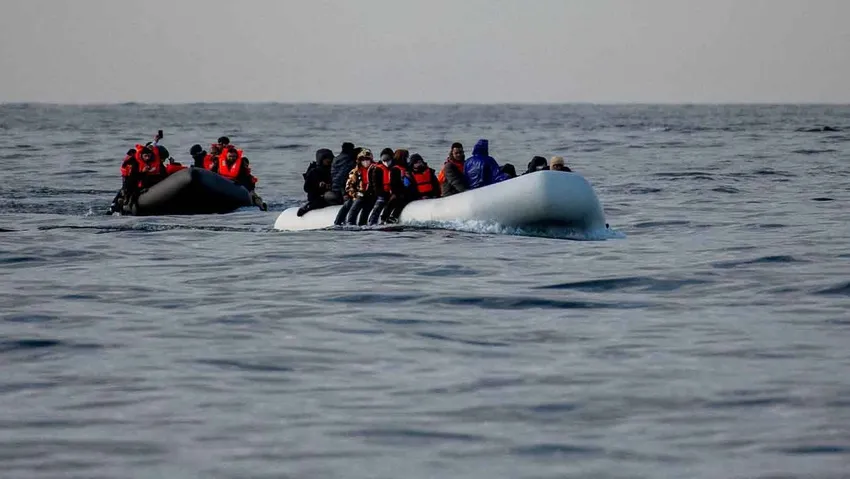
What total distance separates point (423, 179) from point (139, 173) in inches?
330

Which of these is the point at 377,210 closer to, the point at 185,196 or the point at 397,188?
the point at 397,188

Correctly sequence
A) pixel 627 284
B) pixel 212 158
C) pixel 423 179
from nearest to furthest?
1. pixel 627 284
2. pixel 423 179
3. pixel 212 158

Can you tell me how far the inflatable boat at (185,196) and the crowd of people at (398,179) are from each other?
5.74 metres

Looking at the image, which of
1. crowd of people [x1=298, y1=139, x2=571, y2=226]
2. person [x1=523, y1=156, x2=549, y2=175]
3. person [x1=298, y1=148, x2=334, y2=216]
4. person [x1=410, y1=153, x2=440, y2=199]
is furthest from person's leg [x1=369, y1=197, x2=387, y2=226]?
person [x1=523, y1=156, x2=549, y2=175]

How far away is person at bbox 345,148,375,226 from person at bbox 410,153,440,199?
77 centimetres

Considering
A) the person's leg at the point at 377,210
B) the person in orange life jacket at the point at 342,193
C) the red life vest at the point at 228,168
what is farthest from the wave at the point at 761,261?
the red life vest at the point at 228,168

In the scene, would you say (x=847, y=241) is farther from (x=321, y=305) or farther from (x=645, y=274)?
(x=321, y=305)

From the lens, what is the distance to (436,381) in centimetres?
1155

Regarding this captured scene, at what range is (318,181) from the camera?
2622cm

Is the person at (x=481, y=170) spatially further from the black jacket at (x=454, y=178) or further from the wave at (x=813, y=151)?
the wave at (x=813, y=151)

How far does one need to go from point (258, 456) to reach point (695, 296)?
8.29 meters

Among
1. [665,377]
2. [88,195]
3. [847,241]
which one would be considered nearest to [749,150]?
[88,195]

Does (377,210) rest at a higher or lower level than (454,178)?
lower

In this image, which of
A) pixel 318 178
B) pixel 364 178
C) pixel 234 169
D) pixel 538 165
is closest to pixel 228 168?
pixel 234 169
